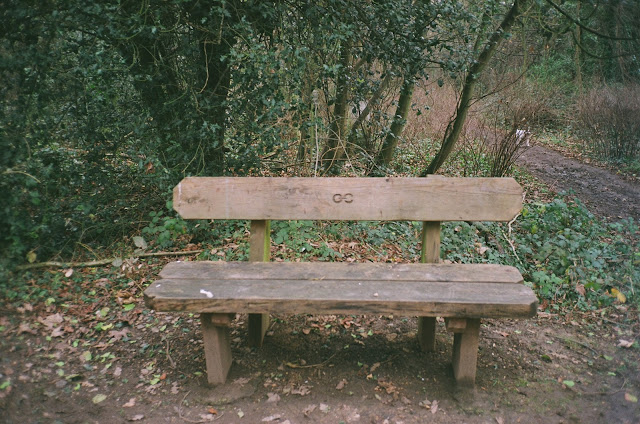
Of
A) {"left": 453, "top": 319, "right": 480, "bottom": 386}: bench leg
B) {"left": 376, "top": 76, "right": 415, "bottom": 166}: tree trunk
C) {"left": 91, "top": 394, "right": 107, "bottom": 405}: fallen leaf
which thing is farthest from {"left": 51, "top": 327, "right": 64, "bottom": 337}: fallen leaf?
{"left": 376, "top": 76, "right": 415, "bottom": 166}: tree trunk

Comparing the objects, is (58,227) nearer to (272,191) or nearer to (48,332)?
(48,332)

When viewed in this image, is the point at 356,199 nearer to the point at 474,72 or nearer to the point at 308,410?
the point at 308,410

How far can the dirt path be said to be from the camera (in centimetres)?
669

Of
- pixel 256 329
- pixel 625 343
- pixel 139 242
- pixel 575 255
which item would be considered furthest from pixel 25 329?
pixel 575 255

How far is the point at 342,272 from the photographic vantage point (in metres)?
2.95

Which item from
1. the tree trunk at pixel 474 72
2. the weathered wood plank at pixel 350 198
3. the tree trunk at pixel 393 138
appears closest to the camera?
the weathered wood plank at pixel 350 198

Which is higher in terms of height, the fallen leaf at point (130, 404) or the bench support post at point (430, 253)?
the bench support post at point (430, 253)

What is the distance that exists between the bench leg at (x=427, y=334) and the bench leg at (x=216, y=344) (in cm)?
127

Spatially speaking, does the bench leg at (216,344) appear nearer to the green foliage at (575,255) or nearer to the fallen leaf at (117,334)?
the fallen leaf at (117,334)

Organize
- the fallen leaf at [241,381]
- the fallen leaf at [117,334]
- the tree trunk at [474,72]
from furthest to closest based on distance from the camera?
the tree trunk at [474,72]
the fallen leaf at [117,334]
the fallen leaf at [241,381]

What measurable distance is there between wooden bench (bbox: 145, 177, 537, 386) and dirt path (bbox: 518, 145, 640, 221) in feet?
14.0

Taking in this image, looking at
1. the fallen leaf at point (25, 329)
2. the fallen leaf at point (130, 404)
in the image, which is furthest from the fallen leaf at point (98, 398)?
the fallen leaf at point (25, 329)

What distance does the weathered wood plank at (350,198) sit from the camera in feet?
10.2

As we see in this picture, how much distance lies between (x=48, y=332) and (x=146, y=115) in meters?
2.21
